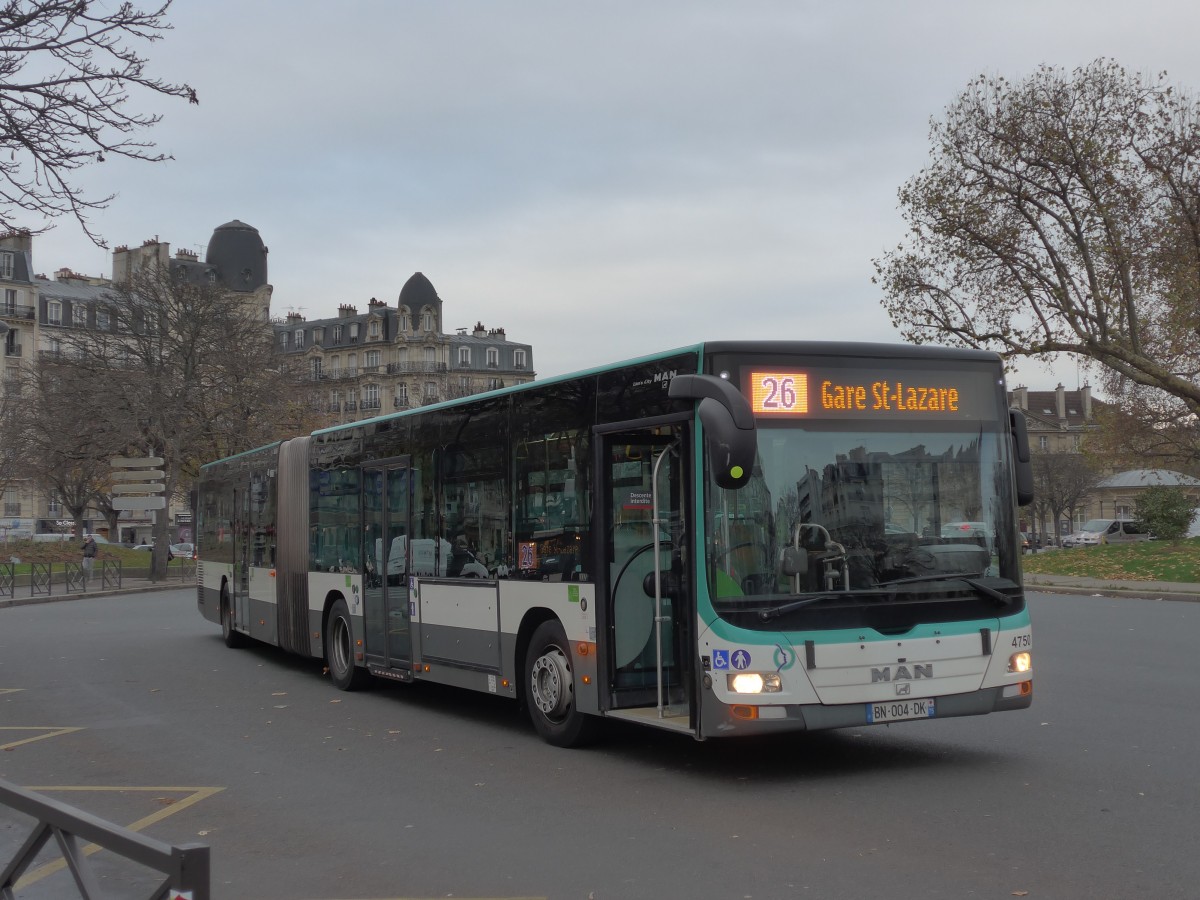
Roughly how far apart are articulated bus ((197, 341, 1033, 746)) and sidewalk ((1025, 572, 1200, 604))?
20.7 metres

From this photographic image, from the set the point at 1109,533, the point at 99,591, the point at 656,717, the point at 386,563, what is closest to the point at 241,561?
the point at 386,563

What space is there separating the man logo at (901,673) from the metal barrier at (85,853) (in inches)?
217

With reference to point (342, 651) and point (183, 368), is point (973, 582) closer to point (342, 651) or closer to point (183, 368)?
point (342, 651)

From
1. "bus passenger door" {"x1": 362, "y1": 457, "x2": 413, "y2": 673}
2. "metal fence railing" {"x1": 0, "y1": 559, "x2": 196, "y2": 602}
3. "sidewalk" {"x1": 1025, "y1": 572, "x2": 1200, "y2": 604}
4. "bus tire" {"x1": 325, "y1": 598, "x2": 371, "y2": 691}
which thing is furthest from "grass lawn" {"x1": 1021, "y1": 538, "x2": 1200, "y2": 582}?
"metal fence railing" {"x1": 0, "y1": 559, "x2": 196, "y2": 602}

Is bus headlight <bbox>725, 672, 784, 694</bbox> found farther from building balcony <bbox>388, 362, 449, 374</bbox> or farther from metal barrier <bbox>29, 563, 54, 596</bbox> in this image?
building balcony <bbox>388, 362, 449, 374</bbox>

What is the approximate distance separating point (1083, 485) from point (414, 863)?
88332 millimetres

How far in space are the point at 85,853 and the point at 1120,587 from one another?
98.4 feet

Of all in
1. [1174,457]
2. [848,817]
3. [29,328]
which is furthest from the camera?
[29,328]

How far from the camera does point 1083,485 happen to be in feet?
290

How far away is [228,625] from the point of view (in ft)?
69.5

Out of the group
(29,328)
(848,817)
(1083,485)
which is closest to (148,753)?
(848,817)

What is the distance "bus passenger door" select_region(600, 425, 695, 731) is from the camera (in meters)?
9.14

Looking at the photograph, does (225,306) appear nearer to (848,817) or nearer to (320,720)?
(320,720)

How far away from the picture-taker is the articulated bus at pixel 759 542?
8.44m
